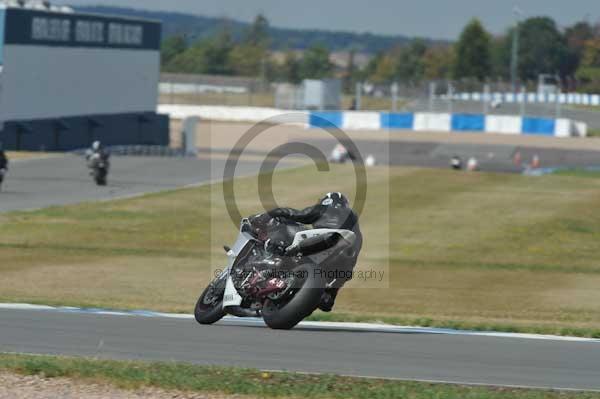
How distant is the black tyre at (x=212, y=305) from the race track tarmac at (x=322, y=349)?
13 cm

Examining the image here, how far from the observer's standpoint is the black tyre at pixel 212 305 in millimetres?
10969

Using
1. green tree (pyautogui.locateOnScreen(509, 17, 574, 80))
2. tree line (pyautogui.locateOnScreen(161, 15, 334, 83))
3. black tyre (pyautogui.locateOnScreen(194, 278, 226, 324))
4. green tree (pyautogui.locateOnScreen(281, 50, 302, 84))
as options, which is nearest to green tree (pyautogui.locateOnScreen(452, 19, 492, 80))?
green tree (pyautogui.locateOnScreen(509, 17, 574, 80))

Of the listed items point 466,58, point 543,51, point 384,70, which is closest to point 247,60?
point 466,58

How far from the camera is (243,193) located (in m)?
36.2

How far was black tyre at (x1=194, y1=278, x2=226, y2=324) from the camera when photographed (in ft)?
36.0

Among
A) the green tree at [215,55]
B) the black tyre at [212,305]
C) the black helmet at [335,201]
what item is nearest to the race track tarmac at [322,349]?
the black tyre at [212,305]

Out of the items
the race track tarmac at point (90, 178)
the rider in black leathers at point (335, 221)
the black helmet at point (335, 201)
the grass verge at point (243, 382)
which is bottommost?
the race track tarmac at point (90, 178)

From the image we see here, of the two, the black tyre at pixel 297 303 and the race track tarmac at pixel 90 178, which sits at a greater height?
the black tyre at pixel 297 303

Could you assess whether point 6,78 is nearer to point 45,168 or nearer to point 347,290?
point 45,168

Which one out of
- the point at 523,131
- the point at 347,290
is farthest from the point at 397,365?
the point at 523,131

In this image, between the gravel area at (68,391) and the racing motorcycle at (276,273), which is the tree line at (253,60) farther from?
the gravel area at (68,391)

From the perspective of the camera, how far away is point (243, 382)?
27.5 feet

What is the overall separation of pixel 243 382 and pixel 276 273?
218 cm

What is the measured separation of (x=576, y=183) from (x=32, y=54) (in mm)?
23664
